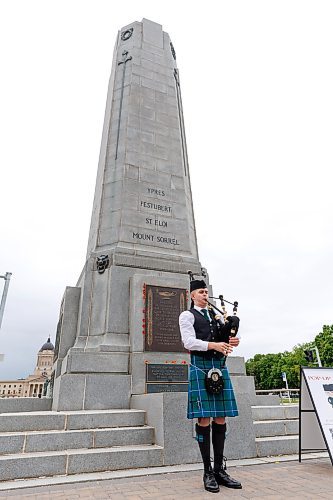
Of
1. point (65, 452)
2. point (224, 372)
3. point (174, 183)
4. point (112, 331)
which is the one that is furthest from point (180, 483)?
point (174, 183)

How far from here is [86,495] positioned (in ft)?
11.5

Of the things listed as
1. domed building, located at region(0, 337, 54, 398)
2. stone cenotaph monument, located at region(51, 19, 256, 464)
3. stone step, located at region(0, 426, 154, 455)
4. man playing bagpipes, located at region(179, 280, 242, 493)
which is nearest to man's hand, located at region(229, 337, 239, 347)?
man playing bagpipes, located at region(179, 280, 242, 493)

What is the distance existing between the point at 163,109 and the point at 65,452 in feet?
34.7

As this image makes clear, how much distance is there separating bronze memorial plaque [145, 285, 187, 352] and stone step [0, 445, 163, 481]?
8.56 ft

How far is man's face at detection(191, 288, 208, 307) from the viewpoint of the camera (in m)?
4.37

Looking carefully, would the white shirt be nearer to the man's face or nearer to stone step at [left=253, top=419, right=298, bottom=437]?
the man's face

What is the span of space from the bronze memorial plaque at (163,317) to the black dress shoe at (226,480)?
3675 mm

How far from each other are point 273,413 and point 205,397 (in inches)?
145

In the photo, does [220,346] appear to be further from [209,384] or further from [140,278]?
[140,278]

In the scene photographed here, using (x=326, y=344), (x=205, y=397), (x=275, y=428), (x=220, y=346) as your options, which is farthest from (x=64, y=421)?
(x=326, y=344)

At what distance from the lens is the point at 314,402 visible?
4785 mm

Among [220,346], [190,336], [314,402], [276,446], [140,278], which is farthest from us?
[140,278]

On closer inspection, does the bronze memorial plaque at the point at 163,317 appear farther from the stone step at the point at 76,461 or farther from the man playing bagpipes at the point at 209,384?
the man playing bagpipes at the point at 209,384

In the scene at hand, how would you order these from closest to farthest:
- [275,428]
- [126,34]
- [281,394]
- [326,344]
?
[275,428]
[126,34]
[281,394]
[326,344]
